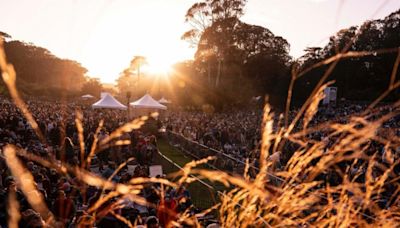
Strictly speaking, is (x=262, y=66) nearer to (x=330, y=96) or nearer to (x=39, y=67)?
(x=330, y=96)

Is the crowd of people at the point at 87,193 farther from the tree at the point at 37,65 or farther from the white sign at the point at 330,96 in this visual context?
the tree at the point at 37,65

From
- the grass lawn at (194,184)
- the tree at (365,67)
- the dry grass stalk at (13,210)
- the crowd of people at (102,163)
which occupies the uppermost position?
the tree at (365,67)

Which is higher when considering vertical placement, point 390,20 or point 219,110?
point 390,20

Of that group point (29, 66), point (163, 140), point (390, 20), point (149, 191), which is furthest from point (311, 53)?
point (29, 66)

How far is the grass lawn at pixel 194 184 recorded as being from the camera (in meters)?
10.5

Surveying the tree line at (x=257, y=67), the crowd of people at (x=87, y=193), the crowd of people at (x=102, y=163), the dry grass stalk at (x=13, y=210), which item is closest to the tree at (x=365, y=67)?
the tree line at (x=257, y=67)

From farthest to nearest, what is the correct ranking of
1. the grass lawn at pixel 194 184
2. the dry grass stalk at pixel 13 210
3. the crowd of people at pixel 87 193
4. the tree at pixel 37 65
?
the tree at pixel 37 65
the grass lawn at pixel 194 184
the crowd of people at pixel 87 193
the dry grass stalk at pixel 13 210

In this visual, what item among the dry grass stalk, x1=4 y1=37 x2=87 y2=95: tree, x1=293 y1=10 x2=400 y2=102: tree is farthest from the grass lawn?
x1=4 y1=37 x2=87 y2=95: tree

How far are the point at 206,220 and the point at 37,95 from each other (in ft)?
195

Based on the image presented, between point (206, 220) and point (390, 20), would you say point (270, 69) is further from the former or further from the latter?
point (206, 220)

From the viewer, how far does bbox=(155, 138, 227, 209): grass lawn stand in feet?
34.6

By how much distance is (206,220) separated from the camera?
754 cm

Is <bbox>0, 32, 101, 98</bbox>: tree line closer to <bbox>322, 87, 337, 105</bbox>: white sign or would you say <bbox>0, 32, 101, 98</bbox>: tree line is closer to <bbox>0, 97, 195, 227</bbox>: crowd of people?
<bbox>322, 87, 337, 105</bbox>: white sign

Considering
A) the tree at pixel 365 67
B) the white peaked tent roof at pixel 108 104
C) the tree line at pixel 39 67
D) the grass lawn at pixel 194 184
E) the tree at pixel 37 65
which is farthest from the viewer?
A: the tree at pixel 37 65
